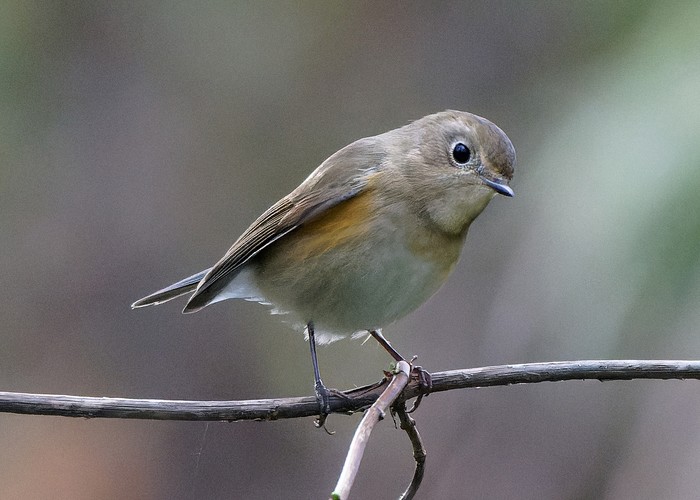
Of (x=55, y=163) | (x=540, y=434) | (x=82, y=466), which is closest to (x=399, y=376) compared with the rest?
Result: (x=540, y=434)

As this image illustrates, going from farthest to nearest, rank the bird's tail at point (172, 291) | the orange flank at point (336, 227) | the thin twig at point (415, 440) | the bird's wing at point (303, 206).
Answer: the bird's tail at point (172, 291) → the bird's wing at point (303, 206) → the orange flank at point (336, 227) → the thin twig at point (415, 440)

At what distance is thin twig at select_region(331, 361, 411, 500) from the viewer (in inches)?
61.7

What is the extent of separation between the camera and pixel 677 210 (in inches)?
114

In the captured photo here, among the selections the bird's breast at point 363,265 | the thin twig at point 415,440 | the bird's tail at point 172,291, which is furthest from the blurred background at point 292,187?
the bird's tail at point 172,291

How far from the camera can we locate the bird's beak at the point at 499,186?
3016 millimetres

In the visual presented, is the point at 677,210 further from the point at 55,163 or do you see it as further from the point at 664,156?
the point at 55,163

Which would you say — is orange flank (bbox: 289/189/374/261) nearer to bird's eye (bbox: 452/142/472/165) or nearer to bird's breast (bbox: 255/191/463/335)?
bird's breast (bbox: 255/191/463/335)

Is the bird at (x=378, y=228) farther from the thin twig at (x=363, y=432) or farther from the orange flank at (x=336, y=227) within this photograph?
the thin twig at (x=363, y=432)

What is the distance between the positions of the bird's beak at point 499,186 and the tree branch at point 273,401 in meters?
0.76

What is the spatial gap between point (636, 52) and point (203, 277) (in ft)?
6.54

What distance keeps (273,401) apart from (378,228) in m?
0.90

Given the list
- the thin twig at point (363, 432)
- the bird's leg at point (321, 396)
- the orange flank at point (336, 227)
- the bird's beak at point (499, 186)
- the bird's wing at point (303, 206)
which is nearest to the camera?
the thin twig at point (363, 432)

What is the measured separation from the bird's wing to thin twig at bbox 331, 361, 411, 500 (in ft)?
2.69

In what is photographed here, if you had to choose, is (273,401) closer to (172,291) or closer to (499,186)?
(499,186)
